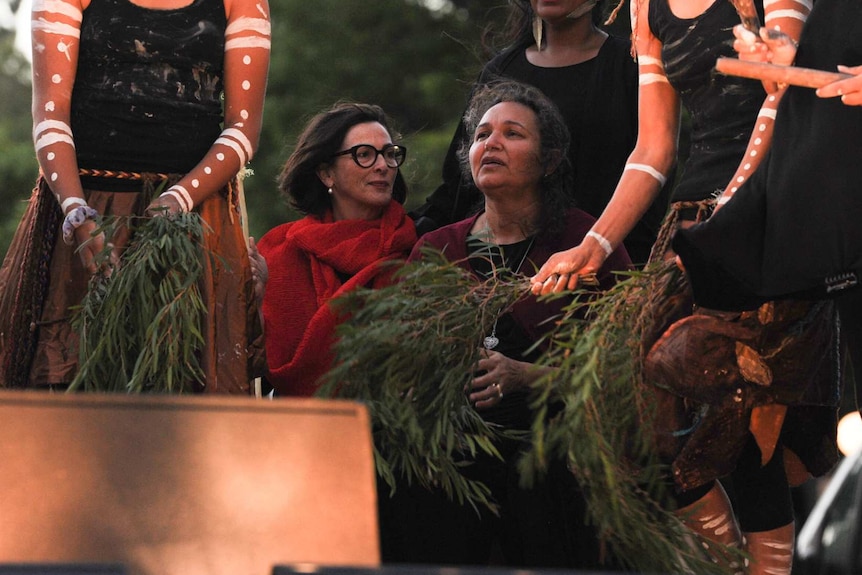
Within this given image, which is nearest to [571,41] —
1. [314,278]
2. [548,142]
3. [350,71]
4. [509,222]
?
[548,142]

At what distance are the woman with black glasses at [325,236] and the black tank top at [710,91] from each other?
1022 mm

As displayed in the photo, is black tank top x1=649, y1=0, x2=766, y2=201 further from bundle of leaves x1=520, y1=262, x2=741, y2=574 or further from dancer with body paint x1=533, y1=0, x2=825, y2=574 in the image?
bundle of leaves x1=520, y1=262, x2=741, y2=574

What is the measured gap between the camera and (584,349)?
285 cm

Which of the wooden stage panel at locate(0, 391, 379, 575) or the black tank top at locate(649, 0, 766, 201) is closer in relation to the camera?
the wooden stage panel at locate(0, 391, 379, 575)

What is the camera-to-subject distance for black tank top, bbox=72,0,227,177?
3.46 meters

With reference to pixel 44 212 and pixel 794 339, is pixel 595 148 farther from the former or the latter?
pixel 44 212

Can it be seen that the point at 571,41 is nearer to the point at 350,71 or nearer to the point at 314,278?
the point at 314,278

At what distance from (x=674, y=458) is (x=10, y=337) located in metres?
1.51

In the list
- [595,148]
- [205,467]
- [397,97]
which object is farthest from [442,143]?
[205,467]

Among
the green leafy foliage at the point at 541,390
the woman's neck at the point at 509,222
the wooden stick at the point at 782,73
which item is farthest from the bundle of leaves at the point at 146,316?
the wooden stick at the point at 782,73

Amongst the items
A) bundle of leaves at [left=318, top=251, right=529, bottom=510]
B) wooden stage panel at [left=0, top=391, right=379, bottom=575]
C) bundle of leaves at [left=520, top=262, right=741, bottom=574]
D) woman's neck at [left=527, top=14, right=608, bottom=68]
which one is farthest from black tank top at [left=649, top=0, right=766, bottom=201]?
wooden stage panel at [left=0, top=391, right=379, bottom=575]

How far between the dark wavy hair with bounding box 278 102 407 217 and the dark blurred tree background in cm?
568

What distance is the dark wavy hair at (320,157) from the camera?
14.1 feet

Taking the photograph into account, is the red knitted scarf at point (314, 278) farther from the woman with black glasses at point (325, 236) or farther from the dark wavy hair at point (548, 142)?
the dark wavy hair at point (548, 142)
